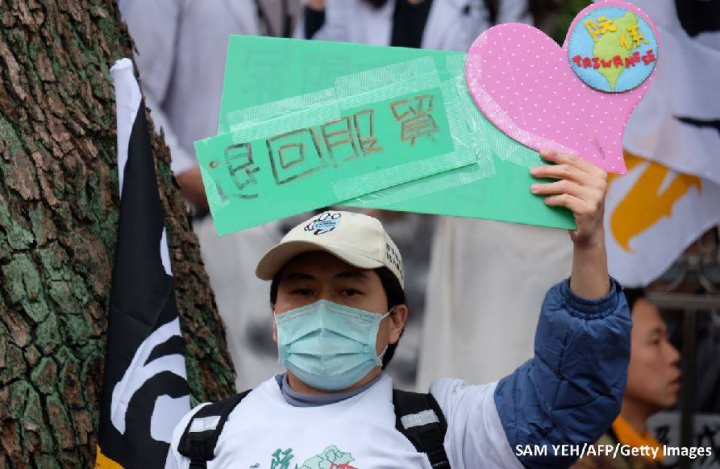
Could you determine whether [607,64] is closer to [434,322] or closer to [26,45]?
[26,45]


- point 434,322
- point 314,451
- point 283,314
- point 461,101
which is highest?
→ point 461,101

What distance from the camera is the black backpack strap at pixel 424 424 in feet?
6.50

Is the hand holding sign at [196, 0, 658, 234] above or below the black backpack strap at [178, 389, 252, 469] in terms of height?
above

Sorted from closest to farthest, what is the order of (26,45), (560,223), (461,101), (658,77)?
(560,223) → (461,101) → (26,45) → (658,77)

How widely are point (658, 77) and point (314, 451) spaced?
2272mm

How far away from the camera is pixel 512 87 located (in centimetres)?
206

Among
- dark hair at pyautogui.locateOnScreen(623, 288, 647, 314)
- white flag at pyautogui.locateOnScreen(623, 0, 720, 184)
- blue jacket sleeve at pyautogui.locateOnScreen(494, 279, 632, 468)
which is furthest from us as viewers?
dark hair at pyautogui.locateOnScreen(623, 288, 647, 314)

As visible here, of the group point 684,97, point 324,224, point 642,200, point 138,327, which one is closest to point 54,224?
point 138,327

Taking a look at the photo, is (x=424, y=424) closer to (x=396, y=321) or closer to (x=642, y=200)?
(x=396, y=321)

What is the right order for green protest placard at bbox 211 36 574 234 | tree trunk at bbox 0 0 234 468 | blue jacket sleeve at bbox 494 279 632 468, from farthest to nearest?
tree trunk at bbox 0 0 234 468 < green protest placard at bbox 211 36 574 234 < blue jacket sleeve at bbox 494 279 632 468

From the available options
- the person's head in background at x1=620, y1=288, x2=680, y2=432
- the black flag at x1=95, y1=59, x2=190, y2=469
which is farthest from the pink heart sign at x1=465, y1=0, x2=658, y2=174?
the person's head in background at x1=620, y1=288, x2=680, y2=432

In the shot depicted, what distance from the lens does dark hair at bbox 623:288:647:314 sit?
3.94 m

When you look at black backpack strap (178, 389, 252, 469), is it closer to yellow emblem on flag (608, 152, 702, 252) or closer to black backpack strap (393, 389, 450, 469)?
black backpack strap (393, 389, 450, 469)

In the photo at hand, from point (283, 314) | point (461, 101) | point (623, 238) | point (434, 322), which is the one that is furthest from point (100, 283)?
point (623, 238)
